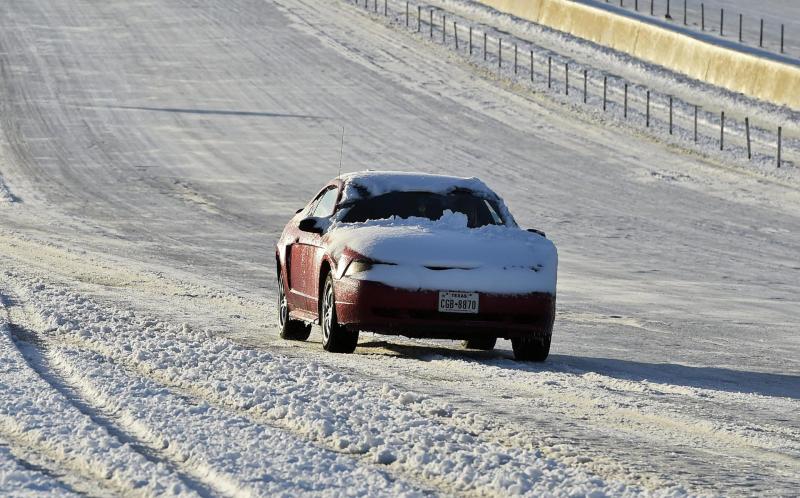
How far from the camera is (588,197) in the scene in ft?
116

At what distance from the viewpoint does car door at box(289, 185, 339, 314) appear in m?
12.8

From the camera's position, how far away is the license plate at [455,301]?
11.7m

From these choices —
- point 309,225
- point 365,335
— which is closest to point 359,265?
point 309,225

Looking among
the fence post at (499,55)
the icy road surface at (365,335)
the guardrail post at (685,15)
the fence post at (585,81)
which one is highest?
the icy road surface at (365,335)

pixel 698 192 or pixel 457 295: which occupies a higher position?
pixel 457 295

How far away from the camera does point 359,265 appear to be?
11.8 meters

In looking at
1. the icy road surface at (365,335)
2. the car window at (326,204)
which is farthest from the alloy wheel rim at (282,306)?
the car window at (326,204)

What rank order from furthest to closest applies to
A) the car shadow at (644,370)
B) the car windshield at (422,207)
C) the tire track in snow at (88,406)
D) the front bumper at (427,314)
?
1. the car windshield at (422,207)
2. the front bumper at (427,314)
3. the car shadow at (644,370)
4. the tire track in snow at (88,406)

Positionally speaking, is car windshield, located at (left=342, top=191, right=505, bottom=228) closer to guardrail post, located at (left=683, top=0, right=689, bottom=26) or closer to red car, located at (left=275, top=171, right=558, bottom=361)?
red car, located at (left=275, top=171, right=558, bottom=361)

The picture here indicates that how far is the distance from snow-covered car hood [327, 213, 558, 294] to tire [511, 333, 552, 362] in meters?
0.36

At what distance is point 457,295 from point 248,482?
493 cm

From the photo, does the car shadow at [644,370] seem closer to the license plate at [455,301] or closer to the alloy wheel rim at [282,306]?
the license plate at [455,301]

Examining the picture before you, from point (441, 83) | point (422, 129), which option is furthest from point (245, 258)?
point (441, 83)

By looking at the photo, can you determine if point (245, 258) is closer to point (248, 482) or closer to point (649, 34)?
point (248, 482)
